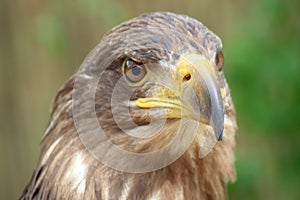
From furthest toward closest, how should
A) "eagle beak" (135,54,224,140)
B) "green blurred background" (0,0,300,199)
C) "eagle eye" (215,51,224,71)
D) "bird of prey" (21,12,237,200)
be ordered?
"green blurred background" (0,0,300,199) → "eagle eye" (215,51,224,71) → "bird of prey" (21,12,237,200) → "eagle beak" (135,54,224,140)

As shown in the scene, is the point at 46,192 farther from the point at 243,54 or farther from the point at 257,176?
the point at 257,176

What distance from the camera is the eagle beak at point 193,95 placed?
2.07 m

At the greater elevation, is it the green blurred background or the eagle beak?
the eagle beak

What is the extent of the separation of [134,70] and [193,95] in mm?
230

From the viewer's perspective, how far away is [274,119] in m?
3.90

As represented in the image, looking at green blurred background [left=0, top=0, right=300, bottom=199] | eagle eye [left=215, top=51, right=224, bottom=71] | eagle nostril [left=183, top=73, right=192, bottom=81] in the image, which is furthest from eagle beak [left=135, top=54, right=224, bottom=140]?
green blurred background [left=0, top=0, right=300, bottom=199]

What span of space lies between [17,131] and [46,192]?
400 centimetres

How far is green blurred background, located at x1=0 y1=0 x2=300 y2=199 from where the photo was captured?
3.80 m

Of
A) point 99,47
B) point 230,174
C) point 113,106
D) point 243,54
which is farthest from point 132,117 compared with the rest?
point 243,54

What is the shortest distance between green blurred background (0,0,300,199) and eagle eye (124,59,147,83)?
1561mm

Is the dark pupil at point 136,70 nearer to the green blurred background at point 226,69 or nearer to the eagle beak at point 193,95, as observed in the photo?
the eagle beak at point 193,95

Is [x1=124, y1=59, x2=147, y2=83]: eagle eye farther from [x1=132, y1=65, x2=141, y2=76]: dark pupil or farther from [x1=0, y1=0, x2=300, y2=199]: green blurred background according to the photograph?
[x1=0, y1=0, x2=300, y2=199]: green blurred background

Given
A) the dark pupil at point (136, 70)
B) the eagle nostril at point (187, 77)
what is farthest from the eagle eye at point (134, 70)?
the eagle nostril at point (187, 77)

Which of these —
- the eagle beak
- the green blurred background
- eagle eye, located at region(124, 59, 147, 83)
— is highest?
eagle eye, located at region(124, 59, 147, 83)
